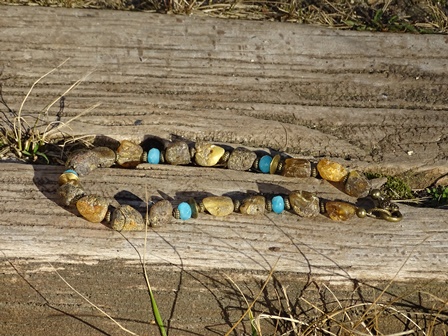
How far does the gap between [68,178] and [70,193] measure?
9 centimetres

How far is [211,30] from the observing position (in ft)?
10.2

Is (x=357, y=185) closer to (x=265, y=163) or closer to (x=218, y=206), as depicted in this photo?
(x=265, y=163)

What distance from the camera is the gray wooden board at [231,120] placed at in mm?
2551

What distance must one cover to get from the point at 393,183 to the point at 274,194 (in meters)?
0.58

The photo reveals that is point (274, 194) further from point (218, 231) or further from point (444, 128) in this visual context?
point (444, 128)

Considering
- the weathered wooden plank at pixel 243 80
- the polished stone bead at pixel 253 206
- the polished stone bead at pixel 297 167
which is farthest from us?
the weathered wooden plank at pixel 243 80

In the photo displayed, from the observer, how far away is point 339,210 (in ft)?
8.64

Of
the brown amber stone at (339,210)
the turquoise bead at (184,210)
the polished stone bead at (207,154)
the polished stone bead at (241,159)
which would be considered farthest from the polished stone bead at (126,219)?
the brown amber stone at (339,210)

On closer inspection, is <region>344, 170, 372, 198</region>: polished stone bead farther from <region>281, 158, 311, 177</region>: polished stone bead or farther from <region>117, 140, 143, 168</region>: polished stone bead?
<region>117, 140, 143, 168</region>: polished stone bead

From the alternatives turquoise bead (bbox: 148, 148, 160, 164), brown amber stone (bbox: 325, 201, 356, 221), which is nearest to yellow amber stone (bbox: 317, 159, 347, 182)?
brown amber stone (bbox: 325, 201, 356, 221)

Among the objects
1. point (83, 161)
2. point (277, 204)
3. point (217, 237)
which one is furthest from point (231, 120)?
point (83, 161)

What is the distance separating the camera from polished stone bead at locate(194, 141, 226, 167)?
9.07ft

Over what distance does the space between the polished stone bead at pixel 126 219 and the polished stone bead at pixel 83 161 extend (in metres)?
0.27

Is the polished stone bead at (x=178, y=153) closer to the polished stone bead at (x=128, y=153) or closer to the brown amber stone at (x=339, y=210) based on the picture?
the polished stone bead at (x=128, y=153)
